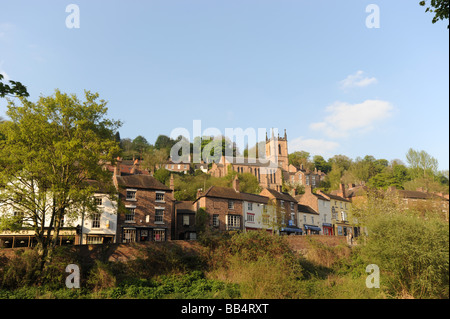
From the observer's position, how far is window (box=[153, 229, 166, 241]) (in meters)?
37.6

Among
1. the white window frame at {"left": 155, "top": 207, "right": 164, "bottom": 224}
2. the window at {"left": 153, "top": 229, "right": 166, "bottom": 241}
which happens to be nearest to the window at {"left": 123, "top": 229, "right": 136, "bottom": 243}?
the window at {"left": 153, "top": 229, "right": 166, "bottom": 241}

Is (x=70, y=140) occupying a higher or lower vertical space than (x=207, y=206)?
higher

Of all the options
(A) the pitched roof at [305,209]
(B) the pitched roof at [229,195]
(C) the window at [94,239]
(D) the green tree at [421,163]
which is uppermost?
(D) the green tree at [421,163]

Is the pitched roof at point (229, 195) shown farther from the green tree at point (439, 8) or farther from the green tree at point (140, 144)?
the green tree at point (140, 144)

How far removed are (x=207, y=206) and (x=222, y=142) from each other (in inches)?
2447

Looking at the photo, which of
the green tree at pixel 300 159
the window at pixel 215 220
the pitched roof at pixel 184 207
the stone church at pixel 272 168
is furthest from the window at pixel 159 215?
the green tree at pixel 300 159

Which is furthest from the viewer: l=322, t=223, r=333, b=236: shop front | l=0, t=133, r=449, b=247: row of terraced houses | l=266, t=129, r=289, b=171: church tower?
l=266, t=129, r=289, b=171: church tower

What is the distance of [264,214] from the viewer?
150ft

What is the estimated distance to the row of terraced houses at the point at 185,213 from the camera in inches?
1315

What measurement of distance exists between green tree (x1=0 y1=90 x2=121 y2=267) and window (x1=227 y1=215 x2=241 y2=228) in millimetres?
21031

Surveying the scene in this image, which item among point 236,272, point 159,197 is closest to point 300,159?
point 159,197

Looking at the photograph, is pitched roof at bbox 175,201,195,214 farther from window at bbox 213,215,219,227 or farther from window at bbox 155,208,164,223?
window at bbox 155,208,164,223
